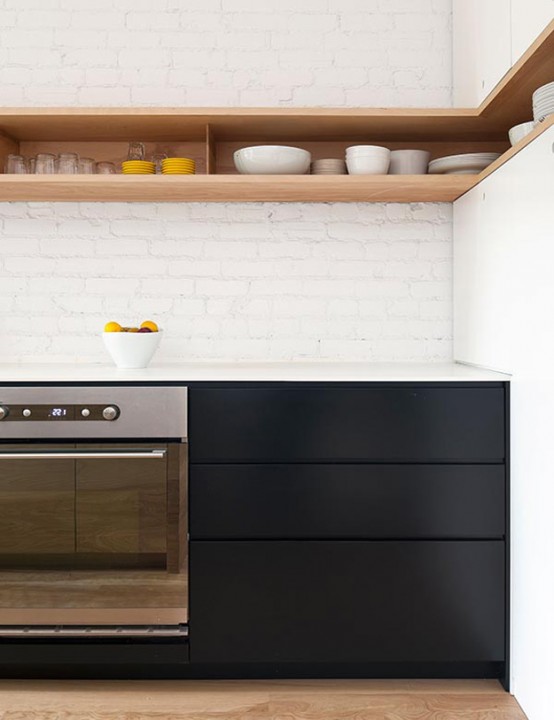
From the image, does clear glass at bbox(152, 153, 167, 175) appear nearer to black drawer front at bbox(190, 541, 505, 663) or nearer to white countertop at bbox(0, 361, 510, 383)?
white countertop at bbox(0, 361, 510, 383)

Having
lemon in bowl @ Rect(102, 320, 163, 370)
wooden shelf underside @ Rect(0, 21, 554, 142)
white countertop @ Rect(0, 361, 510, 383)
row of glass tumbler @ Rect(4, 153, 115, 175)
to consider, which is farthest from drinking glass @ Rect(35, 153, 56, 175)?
white countertop @ Rect(0, 361, 510, 383)

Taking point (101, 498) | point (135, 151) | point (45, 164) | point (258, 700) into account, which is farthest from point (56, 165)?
point (258, 700)

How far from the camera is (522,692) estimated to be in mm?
1911

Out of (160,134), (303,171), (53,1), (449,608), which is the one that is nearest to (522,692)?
(449,608)

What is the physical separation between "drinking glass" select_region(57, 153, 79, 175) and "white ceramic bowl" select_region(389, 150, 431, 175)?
1.11 meters

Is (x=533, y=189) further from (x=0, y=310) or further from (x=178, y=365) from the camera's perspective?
(x=0, y=310)

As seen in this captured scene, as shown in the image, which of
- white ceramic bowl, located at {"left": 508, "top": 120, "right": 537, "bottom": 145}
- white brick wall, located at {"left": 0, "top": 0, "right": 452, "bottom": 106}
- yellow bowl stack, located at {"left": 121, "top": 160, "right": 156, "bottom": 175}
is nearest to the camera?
white ceramic bowl, located at {"left": 508, "top": 120, "right": 537, "bottom": 145}

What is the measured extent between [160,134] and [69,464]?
4.10 ft

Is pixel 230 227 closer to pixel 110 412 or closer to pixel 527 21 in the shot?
pixel 110 412

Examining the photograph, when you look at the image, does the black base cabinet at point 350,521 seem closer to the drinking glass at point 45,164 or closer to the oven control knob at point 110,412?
the oven control knob at point 110,412

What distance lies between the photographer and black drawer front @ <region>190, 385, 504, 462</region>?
2008 mm

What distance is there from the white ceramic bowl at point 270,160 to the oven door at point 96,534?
97 centimetres

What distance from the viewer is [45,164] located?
238cm

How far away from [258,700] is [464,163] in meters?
1.84
